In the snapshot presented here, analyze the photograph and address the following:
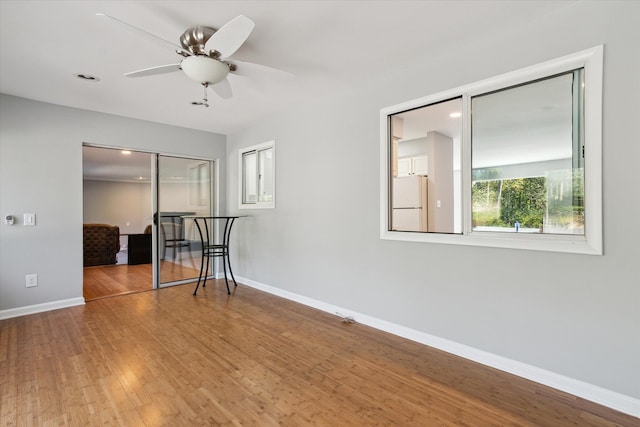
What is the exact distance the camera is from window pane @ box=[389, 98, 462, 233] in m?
4.09

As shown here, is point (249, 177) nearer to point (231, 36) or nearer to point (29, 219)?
point (29, 219)

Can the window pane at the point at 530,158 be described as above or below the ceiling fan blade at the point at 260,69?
below

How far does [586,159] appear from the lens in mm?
1951

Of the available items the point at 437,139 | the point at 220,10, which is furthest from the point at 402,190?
the point at 220,10

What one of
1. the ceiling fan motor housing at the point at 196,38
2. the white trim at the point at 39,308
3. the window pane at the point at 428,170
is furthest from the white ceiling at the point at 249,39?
the white trim at the point at 39,308

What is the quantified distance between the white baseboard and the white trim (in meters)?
3.26

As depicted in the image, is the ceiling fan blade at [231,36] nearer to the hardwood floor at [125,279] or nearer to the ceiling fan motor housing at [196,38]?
the ceiling fan motor housing at [196,38]

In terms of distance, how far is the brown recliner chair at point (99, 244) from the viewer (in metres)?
6.30

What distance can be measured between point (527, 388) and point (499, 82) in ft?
7.16

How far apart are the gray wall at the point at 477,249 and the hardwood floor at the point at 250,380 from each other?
0.30 m

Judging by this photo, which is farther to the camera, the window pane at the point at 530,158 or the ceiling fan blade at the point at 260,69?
the ceiling fan blade at the point at 260,69

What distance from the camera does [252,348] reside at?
263 cm

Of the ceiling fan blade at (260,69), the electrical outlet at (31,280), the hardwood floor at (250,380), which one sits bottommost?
the hardwood floor at (250,380)

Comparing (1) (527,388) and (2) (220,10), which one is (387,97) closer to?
(2) (220,10)
